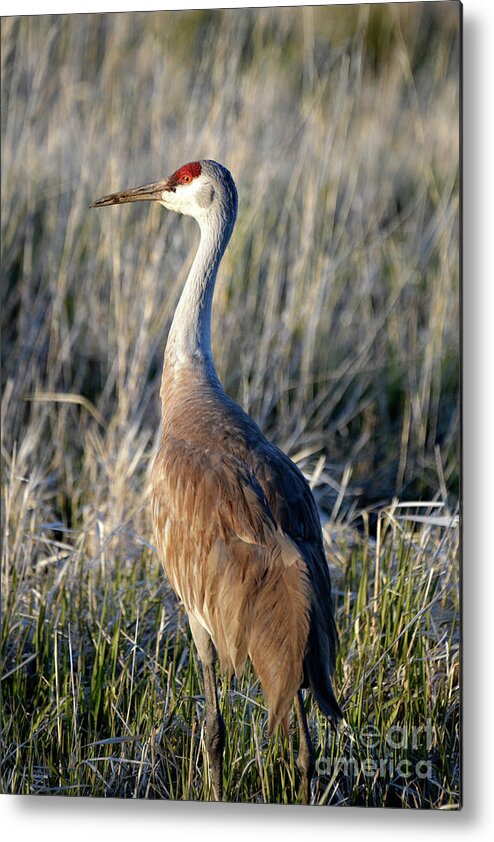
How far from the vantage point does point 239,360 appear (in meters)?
3.26

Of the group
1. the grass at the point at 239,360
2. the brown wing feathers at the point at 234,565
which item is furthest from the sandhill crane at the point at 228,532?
the grass at the point at 239,360

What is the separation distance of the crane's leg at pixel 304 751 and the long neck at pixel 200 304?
757 mm

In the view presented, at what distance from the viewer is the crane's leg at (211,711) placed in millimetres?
2475

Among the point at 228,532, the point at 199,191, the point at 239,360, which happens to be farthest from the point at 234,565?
the point at 239,360

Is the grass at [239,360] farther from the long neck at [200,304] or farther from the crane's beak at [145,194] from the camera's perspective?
the long neck at [200,304]

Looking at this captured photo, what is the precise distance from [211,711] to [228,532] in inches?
17.1

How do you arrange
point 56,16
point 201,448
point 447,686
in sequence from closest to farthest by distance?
1. point 201,448
2. point 447,686
3. point 56,16

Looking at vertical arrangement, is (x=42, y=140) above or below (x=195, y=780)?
above

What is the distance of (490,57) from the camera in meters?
2.53

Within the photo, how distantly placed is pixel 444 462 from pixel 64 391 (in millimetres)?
1074

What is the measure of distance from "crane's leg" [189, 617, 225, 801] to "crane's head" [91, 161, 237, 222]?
0.90m

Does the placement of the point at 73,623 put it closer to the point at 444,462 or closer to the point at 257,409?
the point at 257,409

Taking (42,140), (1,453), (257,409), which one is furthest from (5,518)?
(42,140)
